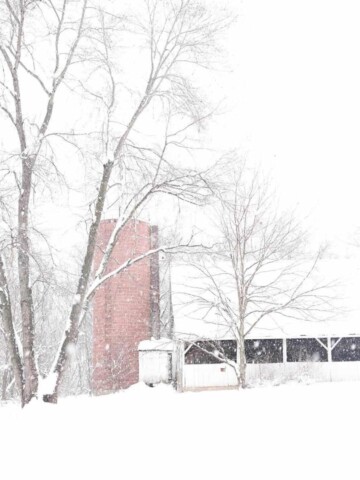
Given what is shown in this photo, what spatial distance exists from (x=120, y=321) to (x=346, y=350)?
9.32m

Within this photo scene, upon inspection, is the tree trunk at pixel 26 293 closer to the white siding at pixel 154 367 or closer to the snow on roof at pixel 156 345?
the snow on roof at pixel 156 345

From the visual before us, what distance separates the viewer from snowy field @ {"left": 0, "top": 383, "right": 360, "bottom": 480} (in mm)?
5188

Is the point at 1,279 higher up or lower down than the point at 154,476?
higher up

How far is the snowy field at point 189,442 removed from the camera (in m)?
5.19

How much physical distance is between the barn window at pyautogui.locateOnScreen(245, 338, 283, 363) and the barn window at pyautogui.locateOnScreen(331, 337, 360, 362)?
7.09ft

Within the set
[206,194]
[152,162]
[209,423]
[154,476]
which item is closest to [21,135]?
[152,162]

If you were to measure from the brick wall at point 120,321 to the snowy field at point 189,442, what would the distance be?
41.0 ft

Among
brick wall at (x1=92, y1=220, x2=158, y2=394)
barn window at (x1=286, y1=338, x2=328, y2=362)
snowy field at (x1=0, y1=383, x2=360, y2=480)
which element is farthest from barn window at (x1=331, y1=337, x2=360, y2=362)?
snowy field at (x1=0, y1=383, x2=360, y2=480)

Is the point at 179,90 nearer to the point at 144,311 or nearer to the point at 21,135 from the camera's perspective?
the point at 21,135

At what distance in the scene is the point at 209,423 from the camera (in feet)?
23.6

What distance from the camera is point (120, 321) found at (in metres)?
21.5

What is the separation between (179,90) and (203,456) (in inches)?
261

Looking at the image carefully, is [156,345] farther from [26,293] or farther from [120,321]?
[26,293]

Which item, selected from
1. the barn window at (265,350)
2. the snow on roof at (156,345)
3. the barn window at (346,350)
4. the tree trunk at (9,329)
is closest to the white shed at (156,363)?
the snow on roof at (156,345)
